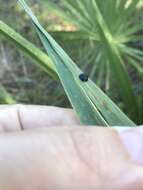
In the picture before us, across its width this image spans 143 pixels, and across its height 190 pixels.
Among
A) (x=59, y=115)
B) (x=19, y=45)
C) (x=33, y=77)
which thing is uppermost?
(x=19, y=45)

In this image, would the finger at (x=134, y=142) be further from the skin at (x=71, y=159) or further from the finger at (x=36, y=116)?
the finger at (x=36, y=116)

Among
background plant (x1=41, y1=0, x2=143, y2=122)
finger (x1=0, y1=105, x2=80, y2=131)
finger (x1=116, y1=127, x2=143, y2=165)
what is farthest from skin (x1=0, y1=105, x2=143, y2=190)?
background plant (x1=41, y1=0, x2=143, y2=122)

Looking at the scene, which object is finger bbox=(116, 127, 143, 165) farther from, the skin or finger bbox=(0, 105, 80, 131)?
finger bbox=(0, 105, 80, 131)

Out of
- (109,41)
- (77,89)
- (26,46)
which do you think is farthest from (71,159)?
(109,41)

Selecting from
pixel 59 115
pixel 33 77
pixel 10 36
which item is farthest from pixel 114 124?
pixel 33 77

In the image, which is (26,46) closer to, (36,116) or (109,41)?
(36,116)

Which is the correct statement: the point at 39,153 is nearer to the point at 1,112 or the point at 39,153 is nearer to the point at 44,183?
the point at 44,183
